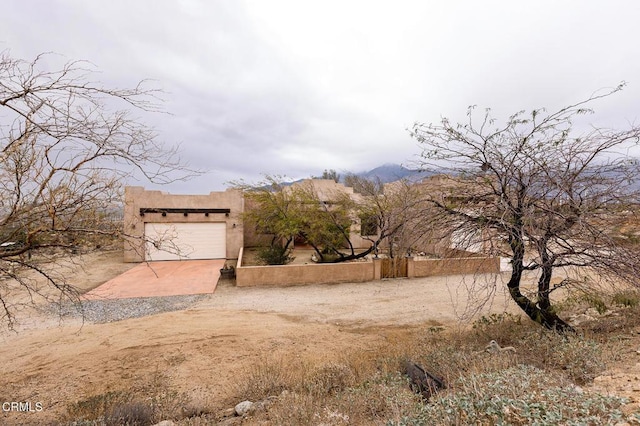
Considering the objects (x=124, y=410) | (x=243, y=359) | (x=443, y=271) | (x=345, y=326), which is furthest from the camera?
(x=443, y=271)

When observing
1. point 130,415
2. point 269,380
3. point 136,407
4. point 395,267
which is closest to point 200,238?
point 395,267

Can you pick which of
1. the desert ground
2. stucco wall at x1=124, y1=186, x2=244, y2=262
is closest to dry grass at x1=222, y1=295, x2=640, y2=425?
the desert ground

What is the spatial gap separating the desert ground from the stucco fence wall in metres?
0.73

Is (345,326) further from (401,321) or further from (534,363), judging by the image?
(534,363)

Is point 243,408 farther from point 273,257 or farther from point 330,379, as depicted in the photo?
point 273,257

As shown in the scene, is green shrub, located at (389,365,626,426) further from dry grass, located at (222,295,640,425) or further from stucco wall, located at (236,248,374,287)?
stucco wall, located at (236,248,374,287)

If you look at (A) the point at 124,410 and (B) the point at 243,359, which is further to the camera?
(B) the point at 243,359

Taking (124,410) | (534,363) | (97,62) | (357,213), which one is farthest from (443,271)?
(97,62)

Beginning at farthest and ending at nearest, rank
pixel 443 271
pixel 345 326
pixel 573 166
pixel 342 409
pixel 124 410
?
1. pixel 443 271
2. pixel 345 326
3. pixel 573 166
4. pixel 124 410
5. pixel 342 409

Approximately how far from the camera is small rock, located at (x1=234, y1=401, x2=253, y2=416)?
4250 mm

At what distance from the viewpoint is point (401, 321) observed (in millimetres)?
8422

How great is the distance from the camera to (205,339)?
6.93 meters

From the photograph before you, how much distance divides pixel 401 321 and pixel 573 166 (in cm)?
542

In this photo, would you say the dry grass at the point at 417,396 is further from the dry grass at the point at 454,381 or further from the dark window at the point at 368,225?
the dark window at the point at 368,225
